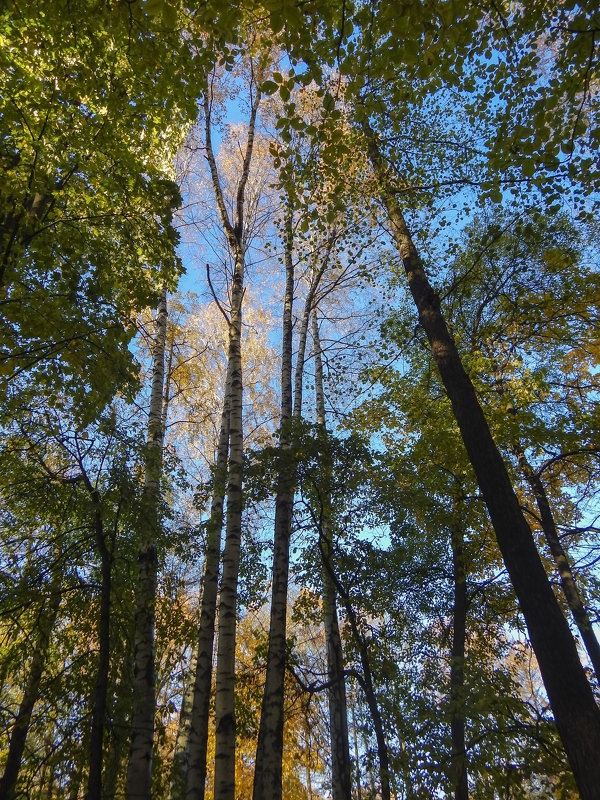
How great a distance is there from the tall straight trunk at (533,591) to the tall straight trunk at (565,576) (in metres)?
3.63

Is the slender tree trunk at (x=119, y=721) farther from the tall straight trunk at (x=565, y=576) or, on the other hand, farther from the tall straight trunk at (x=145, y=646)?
the tall straight trunk at (x=565, y=576)

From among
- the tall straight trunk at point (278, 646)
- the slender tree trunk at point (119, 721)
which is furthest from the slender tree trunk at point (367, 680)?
the slender tree trunk at point (119, 721)

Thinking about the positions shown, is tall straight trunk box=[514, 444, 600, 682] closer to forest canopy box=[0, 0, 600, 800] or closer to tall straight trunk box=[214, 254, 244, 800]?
forest canopy box=[0, 0, 600, 800]

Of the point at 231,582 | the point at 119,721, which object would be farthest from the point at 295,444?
the point at 119,721

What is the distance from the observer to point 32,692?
193 inches

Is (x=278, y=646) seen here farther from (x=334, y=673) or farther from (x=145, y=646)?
(x=145, y=646)

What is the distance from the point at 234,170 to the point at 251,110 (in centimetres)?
306

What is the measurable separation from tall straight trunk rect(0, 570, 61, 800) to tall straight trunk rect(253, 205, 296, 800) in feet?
8.23

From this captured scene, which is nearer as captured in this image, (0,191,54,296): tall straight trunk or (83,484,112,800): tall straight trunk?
(83,484,112,800): tall straight trunk

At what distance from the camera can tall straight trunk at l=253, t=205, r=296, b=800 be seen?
16.9ft

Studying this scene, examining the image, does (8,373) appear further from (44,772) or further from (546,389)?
(546,389)

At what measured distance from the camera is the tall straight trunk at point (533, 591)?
9.95ft

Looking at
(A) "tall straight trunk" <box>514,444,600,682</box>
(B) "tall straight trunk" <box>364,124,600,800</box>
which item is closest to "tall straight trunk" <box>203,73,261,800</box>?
(B) "tall straight trunk" <box>364,124,600,800</box>

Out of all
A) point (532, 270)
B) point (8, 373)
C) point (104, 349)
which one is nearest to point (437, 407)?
point (532, 270)
